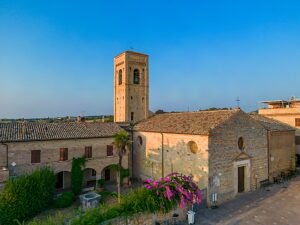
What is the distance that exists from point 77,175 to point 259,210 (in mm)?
16358

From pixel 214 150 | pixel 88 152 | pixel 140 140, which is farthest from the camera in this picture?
pixel 140 140

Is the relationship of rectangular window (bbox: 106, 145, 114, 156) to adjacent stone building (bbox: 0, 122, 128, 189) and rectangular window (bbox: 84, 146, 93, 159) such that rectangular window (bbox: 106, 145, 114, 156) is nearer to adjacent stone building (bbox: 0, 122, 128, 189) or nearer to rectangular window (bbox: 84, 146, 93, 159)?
adjacent stone building (bbox: 0, 122, 128, 189)

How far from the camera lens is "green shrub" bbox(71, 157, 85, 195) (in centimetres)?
2016

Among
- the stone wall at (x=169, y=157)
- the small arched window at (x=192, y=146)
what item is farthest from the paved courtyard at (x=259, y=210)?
the small arched window at (x=192, y=146)

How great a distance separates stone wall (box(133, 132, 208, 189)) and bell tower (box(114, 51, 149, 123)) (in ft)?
26.8

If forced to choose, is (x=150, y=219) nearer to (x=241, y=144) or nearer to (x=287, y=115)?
(x=241, y=144)

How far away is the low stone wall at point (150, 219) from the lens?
32.5 ft

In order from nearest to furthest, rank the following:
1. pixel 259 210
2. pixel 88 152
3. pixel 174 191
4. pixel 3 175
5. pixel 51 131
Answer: pixel 174 191 → pixel 259 210 → pixel 3 175 → pixel 51 131 → pixel 88 152

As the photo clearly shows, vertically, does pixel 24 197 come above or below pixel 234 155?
below

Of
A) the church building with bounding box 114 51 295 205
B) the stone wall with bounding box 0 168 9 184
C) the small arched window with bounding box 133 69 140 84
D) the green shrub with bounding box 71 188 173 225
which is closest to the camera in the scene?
the green shrub with bounding box 71 188 173 225

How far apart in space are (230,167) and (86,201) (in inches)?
505

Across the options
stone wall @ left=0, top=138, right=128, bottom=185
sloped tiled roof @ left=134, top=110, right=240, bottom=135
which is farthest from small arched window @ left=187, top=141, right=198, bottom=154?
stone wall @ left=0, top=138, right=128, bottom=185

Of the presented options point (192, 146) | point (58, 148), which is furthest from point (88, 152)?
point (192, 146)

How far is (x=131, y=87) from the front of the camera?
33312 mm
